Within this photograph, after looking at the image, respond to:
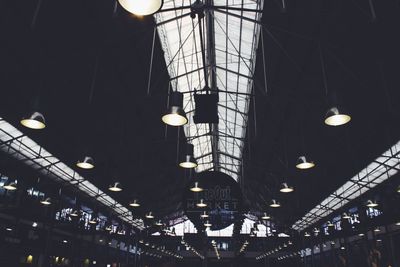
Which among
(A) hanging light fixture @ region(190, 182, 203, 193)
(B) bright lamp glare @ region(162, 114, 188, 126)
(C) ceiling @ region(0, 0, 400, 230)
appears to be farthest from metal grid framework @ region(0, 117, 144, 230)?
(B) bright lamp glare @ region(162, 114, 188, 126)

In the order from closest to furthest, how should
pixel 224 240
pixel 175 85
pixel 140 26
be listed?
pixel 140 26
pixel 175 85
pixel 224 240

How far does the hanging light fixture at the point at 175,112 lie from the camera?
4.55 m

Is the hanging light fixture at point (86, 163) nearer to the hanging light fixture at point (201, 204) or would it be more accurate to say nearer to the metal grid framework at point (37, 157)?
the hanging light fixture at point (201, 204)

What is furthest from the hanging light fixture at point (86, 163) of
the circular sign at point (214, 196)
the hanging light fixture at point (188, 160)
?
the circular sign at point (214, 196)

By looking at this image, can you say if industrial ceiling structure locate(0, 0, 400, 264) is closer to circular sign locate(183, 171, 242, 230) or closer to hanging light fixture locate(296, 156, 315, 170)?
hanging light fixture locate(296, 156, 315, 170)

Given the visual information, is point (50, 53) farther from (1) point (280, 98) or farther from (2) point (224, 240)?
(2) point (224, 240)

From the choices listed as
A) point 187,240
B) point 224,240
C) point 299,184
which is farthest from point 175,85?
point 224,240

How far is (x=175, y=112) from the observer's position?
14.8 feet

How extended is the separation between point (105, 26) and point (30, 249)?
583 inches

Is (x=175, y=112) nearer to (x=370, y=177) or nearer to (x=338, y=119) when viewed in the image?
(x=338, y=119)

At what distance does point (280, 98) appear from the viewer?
459 inches

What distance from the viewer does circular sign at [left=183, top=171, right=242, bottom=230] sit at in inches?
345

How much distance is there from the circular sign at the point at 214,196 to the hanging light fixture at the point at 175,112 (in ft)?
14.1

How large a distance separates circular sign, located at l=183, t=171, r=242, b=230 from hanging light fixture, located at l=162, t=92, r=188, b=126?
14.1 feet
